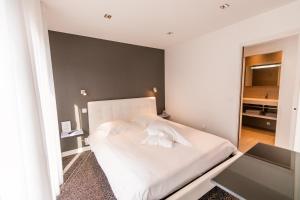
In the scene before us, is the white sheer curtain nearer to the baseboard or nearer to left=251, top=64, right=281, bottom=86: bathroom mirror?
the baseboard

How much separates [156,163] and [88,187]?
125 cm

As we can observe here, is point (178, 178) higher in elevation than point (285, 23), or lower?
lower

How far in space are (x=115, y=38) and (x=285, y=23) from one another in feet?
10.3

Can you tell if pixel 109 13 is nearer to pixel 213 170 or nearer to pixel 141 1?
pixel 141 1

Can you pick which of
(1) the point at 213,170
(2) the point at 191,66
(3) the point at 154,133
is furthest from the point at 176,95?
(1) the point at 213,170

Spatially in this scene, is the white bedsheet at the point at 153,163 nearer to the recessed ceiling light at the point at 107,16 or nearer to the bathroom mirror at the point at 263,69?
the recessed ceiling light at the point at 107,16

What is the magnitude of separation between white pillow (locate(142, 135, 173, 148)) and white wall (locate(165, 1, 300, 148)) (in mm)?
1672

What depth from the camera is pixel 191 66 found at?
12.3ft

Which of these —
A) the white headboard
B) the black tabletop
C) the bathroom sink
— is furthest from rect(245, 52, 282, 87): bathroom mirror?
the black tabletop

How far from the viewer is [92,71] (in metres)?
3.30

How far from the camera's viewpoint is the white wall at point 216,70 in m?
2.34

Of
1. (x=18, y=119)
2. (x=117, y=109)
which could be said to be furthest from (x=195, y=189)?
(x=117, y=109)

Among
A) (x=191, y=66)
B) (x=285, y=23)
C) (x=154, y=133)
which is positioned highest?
(x=285, y=23)

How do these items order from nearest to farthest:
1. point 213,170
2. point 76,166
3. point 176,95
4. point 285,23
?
point 213,170 < point 285,23 < point 76,166 < point 176,95
